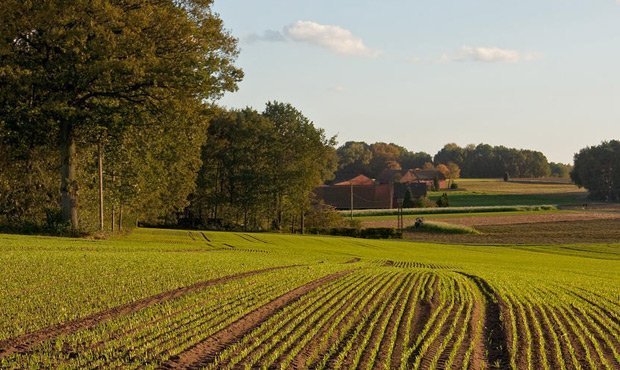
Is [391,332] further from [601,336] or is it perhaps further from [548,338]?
[601,336]

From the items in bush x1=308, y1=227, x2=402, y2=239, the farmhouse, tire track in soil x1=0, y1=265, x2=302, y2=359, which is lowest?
bush x1=308, y1=227, x2=402, y2=239

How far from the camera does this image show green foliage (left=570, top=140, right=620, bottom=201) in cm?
15612

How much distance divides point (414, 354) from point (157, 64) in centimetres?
2781

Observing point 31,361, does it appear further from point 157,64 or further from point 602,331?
point 157,64

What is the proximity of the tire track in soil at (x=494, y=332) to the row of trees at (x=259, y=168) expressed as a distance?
59.4 m

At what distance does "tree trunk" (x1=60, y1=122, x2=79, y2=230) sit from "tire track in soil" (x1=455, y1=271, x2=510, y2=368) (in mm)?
26594

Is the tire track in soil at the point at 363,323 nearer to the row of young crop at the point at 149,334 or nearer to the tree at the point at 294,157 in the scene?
the row of young crop at the point at 149,334

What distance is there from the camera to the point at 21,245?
84.3 feet

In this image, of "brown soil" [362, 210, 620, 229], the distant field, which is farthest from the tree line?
the distant field

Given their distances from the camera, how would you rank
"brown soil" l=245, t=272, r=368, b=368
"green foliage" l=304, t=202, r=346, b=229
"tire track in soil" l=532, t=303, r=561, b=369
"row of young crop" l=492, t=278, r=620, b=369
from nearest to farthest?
"brown soil" l=245, t=272, r=368, b=368 → "tire track in soil" l=532, t=303, r=561, b=369 → "row of young crop" l=492, t=278, r=620, b=369 → "green foliage" l=304, t=202, r=346, b=229

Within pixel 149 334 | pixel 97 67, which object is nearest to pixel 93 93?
pixel 97 67

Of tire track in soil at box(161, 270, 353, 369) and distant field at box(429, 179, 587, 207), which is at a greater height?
distant field at box(429, 179, 587, 207)

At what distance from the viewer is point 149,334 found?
1059cm

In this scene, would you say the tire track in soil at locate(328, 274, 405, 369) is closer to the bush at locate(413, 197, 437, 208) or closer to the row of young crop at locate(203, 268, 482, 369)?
the row of young crop at locate(203, 268, 482, 369)
